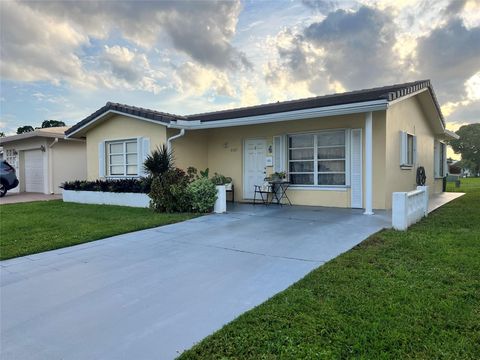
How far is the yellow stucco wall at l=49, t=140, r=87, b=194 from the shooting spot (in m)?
16.5

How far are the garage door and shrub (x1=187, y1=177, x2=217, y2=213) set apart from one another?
11.9 m

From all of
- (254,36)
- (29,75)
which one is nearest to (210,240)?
(254,36)

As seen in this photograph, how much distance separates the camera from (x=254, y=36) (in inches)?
501

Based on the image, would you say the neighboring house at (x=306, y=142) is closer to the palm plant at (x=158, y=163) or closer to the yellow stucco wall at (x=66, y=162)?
the palm plant at (x=158, y=163)

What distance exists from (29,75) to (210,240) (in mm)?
14043

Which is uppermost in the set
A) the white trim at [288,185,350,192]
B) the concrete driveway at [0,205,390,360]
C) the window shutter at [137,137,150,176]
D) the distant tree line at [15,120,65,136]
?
the distant tree line at [15,120,65,136]

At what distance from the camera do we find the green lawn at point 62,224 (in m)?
5.84

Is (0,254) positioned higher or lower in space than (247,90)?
lower

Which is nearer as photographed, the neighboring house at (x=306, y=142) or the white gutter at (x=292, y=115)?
the white gutter at (x=292, y=115)

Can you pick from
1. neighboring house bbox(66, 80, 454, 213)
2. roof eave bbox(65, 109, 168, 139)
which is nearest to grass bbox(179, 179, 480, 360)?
neighboring house bbox(66, 80, 454, 213)

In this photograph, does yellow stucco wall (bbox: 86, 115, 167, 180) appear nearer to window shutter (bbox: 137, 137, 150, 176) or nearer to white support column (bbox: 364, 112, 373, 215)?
window shutter (bbox: 137, 137, 150, 176)

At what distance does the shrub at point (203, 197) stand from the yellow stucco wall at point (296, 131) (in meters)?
2.76

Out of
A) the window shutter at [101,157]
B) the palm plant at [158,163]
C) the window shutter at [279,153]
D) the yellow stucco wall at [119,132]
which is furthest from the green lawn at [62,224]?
the window shutter at [279,153]

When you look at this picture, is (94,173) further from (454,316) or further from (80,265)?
(454,316)
